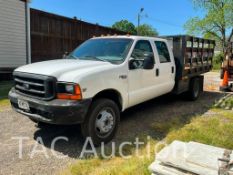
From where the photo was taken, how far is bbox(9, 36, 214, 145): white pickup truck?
3.72 meters

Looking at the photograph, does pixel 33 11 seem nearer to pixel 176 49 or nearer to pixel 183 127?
pixel 176 49

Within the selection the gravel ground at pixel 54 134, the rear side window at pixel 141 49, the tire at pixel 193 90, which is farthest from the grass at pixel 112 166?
the tire at pixel 193 90

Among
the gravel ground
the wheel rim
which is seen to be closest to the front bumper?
the wheel rim

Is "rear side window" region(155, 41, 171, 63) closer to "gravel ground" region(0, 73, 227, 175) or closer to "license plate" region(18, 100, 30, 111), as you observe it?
"gravel ground" region(0, 73, 227, 175)

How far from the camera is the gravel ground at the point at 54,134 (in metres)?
3.60

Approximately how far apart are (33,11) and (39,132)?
9502 millimetres

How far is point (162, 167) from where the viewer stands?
2.88m

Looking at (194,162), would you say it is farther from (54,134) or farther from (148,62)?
(54,134)

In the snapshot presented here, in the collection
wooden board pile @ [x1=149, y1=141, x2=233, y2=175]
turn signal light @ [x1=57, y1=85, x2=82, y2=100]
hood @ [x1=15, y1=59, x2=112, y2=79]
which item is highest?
hood @ [x1=15, y1=59, x2=112, y2=79]

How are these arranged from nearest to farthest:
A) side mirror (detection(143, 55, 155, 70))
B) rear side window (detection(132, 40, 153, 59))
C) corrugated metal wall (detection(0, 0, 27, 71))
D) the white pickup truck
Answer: the white pickup truck, side mirror (detection(143, 55, 155, 70)), rear side window (detection(132, 40, 153, 59)), corrugated metal wall (detection(0, 0, 27, 71))

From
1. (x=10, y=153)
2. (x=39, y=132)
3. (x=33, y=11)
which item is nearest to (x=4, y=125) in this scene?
(x=39, y=132)

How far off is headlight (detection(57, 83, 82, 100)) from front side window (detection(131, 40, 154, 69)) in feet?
4.85

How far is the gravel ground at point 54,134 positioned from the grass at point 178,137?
25cm

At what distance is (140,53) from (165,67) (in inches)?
42.2
